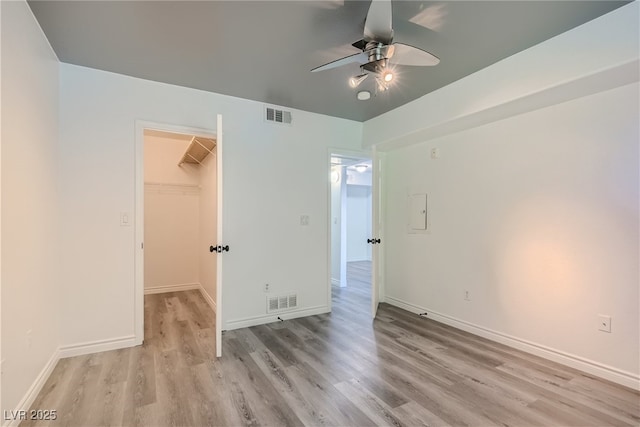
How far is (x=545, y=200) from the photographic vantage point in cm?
277

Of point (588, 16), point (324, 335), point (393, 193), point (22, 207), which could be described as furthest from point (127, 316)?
point (588, 16)

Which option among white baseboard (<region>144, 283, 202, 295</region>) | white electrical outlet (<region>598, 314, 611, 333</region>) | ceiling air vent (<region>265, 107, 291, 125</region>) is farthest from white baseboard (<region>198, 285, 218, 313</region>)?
white electrical outlet (<region>598, 314, 611, 333</region>)

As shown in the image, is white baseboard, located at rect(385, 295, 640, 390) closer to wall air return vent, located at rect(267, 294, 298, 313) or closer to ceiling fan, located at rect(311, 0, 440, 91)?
wall air return vent, located at rect(267, 294, 298, 313)

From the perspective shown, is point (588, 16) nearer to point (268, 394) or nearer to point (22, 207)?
point (268, 394)

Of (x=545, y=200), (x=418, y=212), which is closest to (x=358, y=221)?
(x=418, y=212)

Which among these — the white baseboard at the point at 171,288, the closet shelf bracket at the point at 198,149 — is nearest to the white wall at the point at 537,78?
the closet shelf bracket at the point at 198,149

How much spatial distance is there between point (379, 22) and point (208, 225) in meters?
3.56

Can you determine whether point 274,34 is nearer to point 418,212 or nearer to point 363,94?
point 363,94

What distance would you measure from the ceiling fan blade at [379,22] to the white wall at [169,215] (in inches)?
165

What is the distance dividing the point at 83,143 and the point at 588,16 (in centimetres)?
417

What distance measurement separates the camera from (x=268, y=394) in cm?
218

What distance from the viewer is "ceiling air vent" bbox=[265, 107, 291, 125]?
12.1ft

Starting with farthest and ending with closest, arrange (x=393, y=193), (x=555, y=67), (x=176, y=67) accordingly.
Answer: (x=393, y=193), (x=176, y=67), (x=555, y=67)

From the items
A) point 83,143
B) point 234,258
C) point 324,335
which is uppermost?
point 83,143
